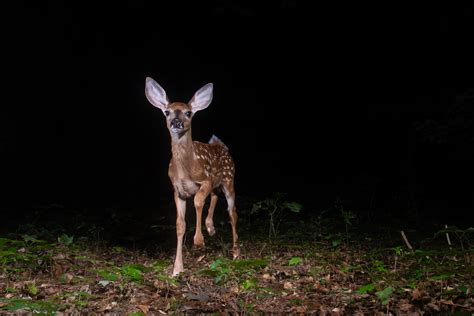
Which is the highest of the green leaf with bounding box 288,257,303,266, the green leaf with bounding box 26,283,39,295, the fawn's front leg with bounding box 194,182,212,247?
the fawn's front leg with bounding box 194,182,212,247

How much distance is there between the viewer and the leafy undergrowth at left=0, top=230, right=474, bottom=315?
3578 millimetres

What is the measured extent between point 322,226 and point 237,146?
888 cm

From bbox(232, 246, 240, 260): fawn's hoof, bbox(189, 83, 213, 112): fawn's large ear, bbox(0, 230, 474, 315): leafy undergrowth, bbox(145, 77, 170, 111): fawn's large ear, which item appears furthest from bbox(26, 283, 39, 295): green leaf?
bbox(189, 83, 213, 112): fawn's large ear

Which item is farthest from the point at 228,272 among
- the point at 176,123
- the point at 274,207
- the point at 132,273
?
the point at 274,207

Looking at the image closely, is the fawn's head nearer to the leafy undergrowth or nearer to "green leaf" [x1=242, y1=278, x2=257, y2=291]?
the leafy undergrowth

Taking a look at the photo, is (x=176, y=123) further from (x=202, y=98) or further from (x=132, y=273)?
(x=132, y=273)

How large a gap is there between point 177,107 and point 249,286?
2.45 meters

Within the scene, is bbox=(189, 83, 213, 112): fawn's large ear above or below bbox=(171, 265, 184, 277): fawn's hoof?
above

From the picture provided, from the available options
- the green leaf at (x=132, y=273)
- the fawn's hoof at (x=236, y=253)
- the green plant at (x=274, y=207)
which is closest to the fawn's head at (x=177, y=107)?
the green plant at (x=274, y=207)

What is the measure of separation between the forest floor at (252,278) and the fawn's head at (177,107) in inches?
47.2

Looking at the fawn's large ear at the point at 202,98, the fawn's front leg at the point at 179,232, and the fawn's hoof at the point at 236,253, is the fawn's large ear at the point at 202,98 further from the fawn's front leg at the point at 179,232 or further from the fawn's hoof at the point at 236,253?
the fawn's hoof at the point at 236,253

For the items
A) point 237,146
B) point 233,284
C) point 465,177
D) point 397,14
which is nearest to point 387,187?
point 465,177

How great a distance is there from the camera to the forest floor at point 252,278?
3.61m

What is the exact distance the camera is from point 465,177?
12.3 meters
